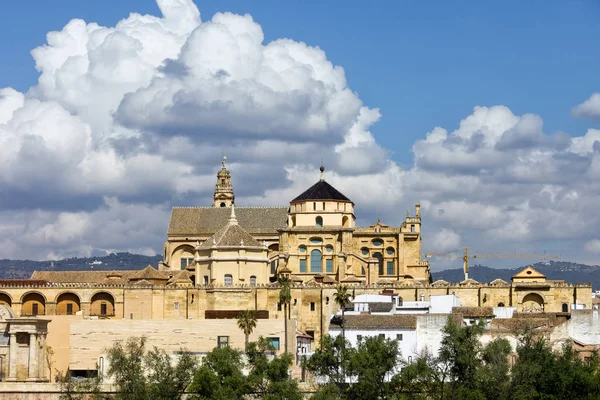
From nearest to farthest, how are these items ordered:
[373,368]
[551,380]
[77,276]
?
[551,380] < [373,368] < [77,276]

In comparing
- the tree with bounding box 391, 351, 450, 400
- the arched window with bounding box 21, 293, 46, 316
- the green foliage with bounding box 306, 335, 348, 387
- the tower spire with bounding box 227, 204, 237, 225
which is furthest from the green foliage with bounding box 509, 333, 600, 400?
the arched window with bounding box 21, 293, 46, 316

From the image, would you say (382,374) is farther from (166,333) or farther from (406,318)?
(166,333)

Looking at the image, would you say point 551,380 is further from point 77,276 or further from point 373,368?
point 77,276

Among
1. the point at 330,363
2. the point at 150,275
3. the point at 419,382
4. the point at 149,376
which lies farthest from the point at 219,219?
the point at 419,382

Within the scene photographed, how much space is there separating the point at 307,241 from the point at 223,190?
32.0 meters

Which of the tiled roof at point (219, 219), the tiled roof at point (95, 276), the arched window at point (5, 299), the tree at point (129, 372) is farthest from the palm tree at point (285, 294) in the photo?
the arched window at point (5, 299)

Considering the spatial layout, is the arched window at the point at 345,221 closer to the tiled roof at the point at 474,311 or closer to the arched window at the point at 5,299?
the tiled roof at the point at 474,311

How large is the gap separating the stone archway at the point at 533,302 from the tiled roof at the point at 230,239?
20509 mm

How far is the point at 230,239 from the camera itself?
3834 inches

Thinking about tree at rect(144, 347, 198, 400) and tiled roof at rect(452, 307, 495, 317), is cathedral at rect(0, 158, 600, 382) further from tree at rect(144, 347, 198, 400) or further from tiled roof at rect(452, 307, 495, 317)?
tree at rect(144, 347, 198, 400)

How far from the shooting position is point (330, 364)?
7169 cm

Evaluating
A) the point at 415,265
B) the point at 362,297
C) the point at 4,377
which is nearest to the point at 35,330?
the point at 4,377

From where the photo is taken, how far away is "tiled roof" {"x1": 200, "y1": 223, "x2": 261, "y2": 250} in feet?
318

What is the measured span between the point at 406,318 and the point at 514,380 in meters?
14.0
